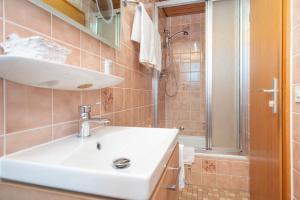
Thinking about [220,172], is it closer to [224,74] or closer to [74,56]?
[224,74]

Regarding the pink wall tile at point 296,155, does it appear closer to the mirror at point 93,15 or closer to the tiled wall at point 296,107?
the tiled wall at point 296,107

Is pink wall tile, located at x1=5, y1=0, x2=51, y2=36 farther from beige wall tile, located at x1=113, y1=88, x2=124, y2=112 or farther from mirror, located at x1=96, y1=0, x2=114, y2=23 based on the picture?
beige wall tile, located at x1=113, y1=88, x2=124, y2=112

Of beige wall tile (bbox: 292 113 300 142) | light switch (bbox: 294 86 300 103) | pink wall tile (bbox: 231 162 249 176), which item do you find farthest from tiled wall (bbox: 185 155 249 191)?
light switch (bbox: 294 86 300 103)

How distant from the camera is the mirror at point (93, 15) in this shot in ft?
2.46

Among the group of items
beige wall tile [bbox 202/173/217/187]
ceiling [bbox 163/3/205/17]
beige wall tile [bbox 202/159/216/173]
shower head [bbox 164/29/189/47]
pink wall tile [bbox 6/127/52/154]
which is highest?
ceiling [bbox 163/3/205/17]

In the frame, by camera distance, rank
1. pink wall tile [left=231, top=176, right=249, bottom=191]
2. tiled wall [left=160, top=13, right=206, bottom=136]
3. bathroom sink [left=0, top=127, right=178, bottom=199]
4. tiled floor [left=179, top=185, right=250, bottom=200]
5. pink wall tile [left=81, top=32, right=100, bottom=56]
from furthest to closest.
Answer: tiled wall [left=160, top=13, right=206, bottom=136] → pink wall tile [left=231, top=176, right=249, bottom=191] → tiled floor [left=179, top=185, right=250, bottom=200] → pink wall tile [left=81, top=32, right=100, bottom=56] → bathroom sink [left=0, top=127, right=178, bottom=199]

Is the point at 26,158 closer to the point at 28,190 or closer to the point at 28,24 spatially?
the point at 28,190

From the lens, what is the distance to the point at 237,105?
78.1 inches

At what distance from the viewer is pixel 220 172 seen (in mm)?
1848

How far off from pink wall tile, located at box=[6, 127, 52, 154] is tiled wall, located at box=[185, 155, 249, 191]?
1603mm

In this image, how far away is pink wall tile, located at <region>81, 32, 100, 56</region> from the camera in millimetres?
914

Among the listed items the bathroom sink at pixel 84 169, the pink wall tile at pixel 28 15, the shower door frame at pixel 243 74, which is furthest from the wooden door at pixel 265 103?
the pink wall tile at pixel 28 15

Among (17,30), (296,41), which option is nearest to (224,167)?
(296,41)

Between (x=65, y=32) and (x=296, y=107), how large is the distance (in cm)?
125
